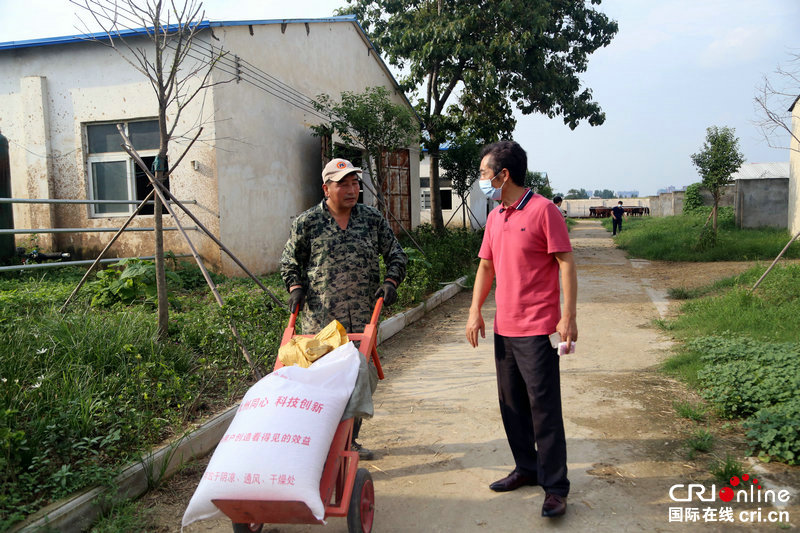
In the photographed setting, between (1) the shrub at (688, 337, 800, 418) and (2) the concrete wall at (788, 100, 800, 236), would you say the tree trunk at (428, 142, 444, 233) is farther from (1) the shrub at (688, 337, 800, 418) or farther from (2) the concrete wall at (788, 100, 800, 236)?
(1) the shrub at (688, 337, 800, 418)

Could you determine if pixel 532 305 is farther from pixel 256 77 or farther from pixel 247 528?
pixel 256 77

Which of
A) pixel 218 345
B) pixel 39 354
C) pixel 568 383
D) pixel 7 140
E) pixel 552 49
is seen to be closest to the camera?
pixel 39 354

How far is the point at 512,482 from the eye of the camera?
325 cm

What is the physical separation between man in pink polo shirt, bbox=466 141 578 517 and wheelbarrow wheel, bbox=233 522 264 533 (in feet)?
4.76

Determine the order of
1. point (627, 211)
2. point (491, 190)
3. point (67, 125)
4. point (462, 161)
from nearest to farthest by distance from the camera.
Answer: point (491, 190) → point (67, 125) → point (462, 161) → point (627, 211)

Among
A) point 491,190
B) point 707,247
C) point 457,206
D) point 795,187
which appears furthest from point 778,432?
point 457,206

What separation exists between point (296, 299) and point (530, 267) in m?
1.42

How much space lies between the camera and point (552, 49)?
15.6m

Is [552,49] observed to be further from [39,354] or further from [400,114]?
[39,354]

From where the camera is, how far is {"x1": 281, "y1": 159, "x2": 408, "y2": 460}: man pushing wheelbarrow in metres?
3.54

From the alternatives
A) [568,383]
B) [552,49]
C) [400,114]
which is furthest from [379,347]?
[552,49]

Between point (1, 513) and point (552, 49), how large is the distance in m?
16.1

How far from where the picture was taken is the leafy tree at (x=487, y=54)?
13820 millimetres

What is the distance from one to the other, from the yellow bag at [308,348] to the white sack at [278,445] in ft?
0.61
